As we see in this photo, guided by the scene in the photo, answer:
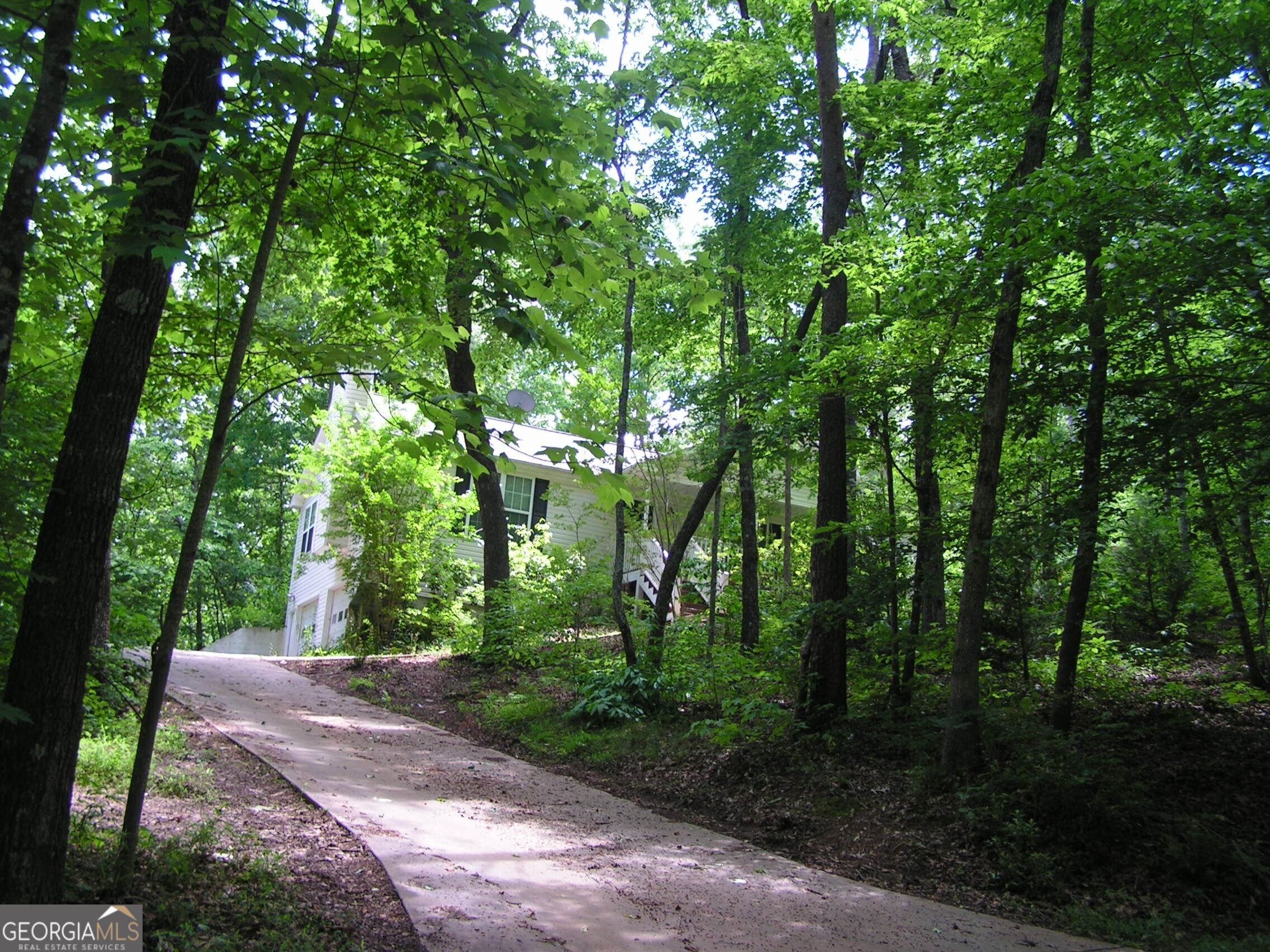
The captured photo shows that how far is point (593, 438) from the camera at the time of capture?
141 inches

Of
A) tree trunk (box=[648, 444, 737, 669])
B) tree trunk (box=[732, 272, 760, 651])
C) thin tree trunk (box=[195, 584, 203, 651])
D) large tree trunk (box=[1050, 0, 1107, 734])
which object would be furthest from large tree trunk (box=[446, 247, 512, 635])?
thin tree trunk (box=[195, 584, 203, 651])

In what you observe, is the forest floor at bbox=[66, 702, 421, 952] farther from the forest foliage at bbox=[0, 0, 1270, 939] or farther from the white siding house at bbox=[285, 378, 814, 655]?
the white siding house at bbox=[285, 378, 814, 655]

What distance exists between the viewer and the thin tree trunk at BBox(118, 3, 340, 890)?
13.4 ft

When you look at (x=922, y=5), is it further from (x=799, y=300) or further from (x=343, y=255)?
(x=343, y=255)

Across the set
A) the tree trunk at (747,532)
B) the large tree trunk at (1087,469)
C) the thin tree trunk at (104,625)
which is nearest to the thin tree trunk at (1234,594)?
the large tree trunk at (1087,469)

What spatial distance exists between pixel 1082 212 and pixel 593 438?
4.84 meters

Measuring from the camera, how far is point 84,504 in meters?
3.79

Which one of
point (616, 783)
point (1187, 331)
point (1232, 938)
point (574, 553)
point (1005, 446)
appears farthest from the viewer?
point (574, 553)

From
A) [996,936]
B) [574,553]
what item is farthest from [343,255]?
[574,553]

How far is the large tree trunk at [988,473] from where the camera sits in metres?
7.22

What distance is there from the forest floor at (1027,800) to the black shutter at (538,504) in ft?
39.7

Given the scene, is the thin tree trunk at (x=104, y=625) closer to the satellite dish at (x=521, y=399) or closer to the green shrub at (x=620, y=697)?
the green shrub at (x=620, y=697)

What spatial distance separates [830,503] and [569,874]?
5.17 metres

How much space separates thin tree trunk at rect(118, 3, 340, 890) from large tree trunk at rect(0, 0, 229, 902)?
35 centimetres
